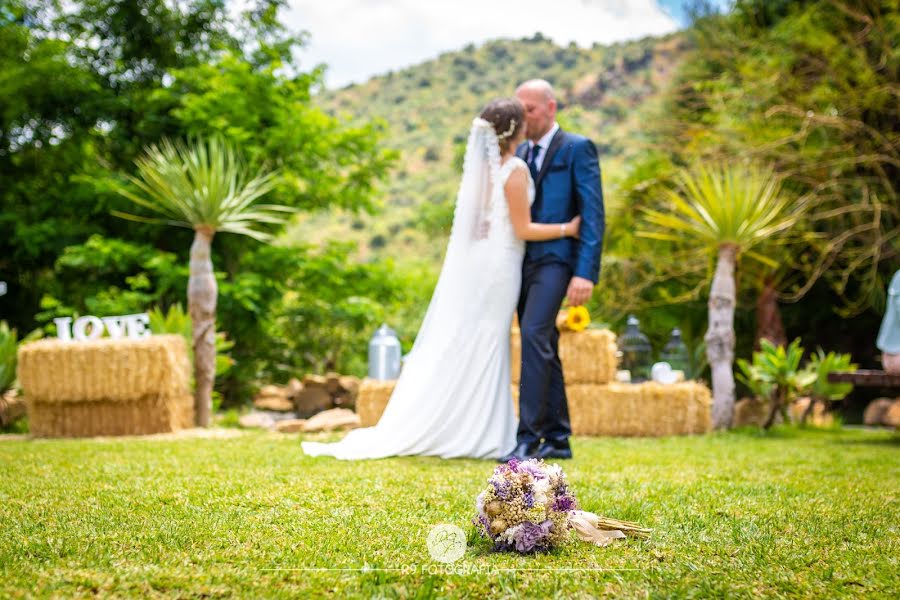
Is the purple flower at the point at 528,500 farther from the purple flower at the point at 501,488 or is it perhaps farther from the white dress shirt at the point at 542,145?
the white dress shirt at the point at 542,145

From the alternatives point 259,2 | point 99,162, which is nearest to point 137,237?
point 99,162

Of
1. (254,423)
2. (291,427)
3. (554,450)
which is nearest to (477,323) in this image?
(554,450)

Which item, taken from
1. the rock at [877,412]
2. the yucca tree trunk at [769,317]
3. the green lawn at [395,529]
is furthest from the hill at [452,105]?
the green lawn at [395,529]

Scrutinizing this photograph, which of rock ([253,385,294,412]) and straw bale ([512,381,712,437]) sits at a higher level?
straw bale ([512,381,712,437])

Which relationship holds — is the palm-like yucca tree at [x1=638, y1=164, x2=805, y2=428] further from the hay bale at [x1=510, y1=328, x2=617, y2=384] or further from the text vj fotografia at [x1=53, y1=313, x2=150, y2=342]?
the text vj fotografia at [x1=53, y1=313, x2=150, y2=342]

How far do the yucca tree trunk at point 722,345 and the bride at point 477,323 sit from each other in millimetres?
3520

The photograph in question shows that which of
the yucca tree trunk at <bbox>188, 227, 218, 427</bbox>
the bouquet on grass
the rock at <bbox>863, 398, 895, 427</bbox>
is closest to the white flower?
the bouquet on grass

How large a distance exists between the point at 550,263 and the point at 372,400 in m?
2.53

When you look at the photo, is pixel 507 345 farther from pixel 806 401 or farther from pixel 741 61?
pixel 741 61

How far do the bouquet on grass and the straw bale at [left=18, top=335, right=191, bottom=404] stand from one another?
15.1 feet

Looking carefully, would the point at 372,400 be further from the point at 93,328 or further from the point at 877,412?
the point at 877,412

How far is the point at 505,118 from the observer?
444cm

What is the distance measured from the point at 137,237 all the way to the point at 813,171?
1000 centimetres

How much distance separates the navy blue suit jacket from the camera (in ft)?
14.3
